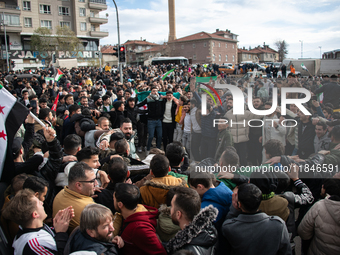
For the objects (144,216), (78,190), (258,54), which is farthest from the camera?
(258,54)

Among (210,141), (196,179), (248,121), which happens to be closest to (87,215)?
(196,179)

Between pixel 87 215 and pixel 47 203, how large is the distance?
3.36ft

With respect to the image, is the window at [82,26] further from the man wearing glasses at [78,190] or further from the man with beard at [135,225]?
the man with beard at [135,225]

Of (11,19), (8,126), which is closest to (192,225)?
(8,126)

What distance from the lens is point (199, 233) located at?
7.40 feet

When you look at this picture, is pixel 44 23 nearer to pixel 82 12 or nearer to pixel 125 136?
pixel 82 12

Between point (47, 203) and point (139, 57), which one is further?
point (139, 57)

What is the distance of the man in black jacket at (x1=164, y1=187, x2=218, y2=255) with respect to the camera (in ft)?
7.33

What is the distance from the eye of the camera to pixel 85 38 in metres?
51.6

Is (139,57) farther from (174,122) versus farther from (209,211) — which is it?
(209,211)

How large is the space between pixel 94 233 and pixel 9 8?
175 ft

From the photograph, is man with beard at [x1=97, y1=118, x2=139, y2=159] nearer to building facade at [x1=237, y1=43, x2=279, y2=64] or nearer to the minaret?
the minaret

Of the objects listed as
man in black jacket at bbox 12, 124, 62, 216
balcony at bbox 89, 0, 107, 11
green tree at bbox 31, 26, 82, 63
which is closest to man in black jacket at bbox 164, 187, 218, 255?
man in black jacket at bbox 12, 124, 62, 216

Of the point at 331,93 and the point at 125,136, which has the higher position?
the point at 331,93
